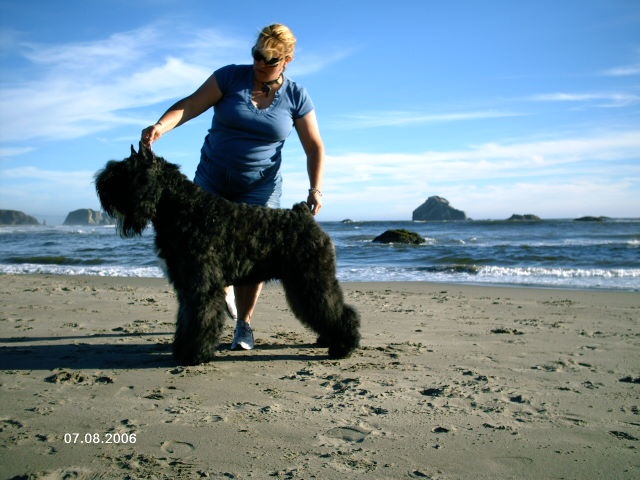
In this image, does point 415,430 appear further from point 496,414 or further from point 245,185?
point 245,185

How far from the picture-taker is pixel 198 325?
13.1 feet

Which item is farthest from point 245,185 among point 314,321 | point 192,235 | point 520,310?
point 520,310

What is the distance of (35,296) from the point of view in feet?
26.1

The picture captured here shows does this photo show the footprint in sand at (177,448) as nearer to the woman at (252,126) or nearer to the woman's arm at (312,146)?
the woman at (252,126)

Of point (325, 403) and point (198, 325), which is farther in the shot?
point (198, 325)

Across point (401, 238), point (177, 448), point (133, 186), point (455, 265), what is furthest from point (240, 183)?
point (401, 238)

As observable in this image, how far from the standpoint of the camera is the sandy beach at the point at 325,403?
245 cm

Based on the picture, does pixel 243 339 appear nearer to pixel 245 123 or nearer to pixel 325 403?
pixel 325 403

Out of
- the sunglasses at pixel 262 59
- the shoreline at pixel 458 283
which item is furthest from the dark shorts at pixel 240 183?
the shoreline at pixel 458 283

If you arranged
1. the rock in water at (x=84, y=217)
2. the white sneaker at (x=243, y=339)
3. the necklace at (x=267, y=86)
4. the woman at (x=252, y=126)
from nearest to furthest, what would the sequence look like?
the woman at (x=252, y=126) < the necklace at (x=267, y=86) < the white sneaker at (x=243, y=339) < the rock in water at (x=84, y=217)

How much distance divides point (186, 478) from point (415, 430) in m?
1.28

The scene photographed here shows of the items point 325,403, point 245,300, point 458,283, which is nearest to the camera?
point 325,403

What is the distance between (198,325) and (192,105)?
6.37 feet

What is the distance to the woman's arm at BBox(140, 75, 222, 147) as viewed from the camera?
14.1 feet
